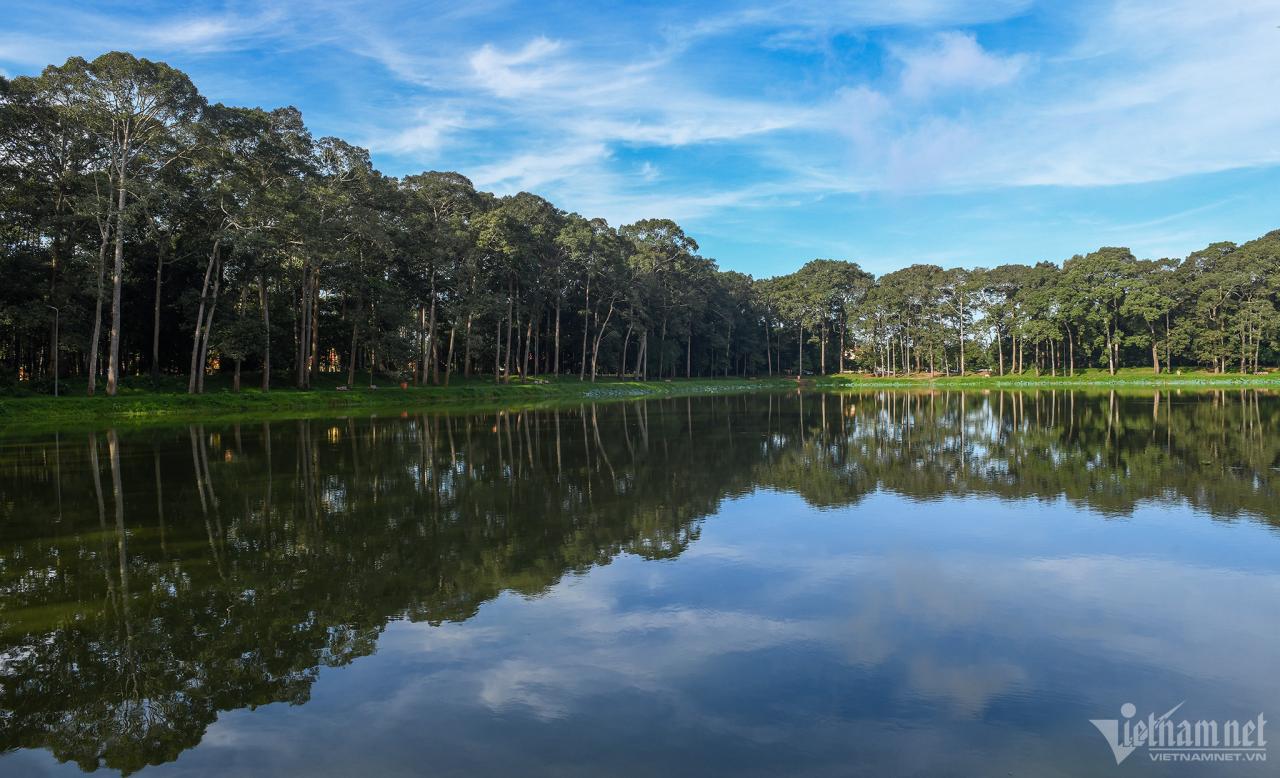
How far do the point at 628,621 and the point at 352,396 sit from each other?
132 feet

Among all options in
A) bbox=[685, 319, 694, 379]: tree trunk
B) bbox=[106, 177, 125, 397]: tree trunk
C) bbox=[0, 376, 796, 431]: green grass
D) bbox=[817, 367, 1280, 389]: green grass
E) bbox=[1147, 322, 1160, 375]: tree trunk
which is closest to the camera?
bbox=[0, 376, 796, 431]: green grass

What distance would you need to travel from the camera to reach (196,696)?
5527mm

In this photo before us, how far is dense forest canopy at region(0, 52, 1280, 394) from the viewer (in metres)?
33.9

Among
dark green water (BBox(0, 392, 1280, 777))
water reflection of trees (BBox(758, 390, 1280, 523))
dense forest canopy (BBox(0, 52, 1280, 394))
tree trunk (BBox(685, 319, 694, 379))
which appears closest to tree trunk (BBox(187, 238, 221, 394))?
dense forest canopy (BBox(0, 52, 1280, 394))

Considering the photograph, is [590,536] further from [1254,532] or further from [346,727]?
[1254,532]

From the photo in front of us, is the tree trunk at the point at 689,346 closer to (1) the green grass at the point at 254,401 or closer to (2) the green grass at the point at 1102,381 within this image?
(2) the green grass at the point at 1102,381

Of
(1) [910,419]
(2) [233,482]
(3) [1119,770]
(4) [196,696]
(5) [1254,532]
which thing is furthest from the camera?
(1) [910,419]

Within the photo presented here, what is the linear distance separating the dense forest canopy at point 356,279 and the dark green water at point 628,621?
79.8ft

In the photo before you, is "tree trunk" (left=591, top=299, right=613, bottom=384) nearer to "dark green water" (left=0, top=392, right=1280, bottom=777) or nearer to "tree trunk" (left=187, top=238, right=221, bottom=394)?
"tree trunk" (left=187, top=238, right=221, bottom=394)

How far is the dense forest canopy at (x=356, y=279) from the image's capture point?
111 ft

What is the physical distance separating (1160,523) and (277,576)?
39.7ft

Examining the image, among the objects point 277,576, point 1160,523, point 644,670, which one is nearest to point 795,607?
point 644,670

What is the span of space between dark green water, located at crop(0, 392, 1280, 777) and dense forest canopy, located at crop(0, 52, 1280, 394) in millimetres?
24328

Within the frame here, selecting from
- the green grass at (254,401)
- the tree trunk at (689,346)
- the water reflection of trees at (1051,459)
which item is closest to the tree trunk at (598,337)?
the green grass at (254,401)
